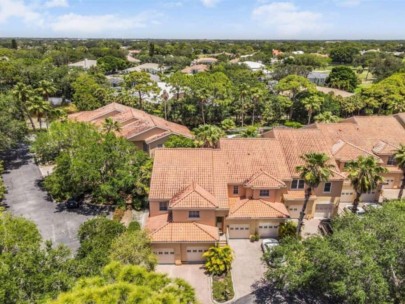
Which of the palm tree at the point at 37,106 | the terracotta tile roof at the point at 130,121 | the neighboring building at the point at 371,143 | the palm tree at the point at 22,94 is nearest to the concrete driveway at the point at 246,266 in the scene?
the neighboring building at the point at 371,143

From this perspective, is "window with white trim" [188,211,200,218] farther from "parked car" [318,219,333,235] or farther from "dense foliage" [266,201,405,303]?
"parked car" [318,219,333,235]

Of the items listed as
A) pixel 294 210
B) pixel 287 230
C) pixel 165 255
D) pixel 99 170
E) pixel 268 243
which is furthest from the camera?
pixel 99 170

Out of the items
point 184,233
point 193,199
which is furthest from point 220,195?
point 184,233

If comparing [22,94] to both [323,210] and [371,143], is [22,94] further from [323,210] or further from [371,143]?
[371,143]

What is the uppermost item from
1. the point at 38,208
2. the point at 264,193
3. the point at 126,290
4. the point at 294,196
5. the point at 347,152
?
the point at 126,290

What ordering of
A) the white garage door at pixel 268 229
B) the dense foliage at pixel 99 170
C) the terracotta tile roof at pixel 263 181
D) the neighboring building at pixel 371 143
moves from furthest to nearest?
the neighboring building at pixel 371 143 < the dense foliage at pixel 99 170 < the white garage door at pixel 268 229 < the terracotta tile roof at pixel 263 181

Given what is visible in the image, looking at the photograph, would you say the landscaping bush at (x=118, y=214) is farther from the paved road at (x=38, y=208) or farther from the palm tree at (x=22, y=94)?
the palm tree at (x=22, y=94)
